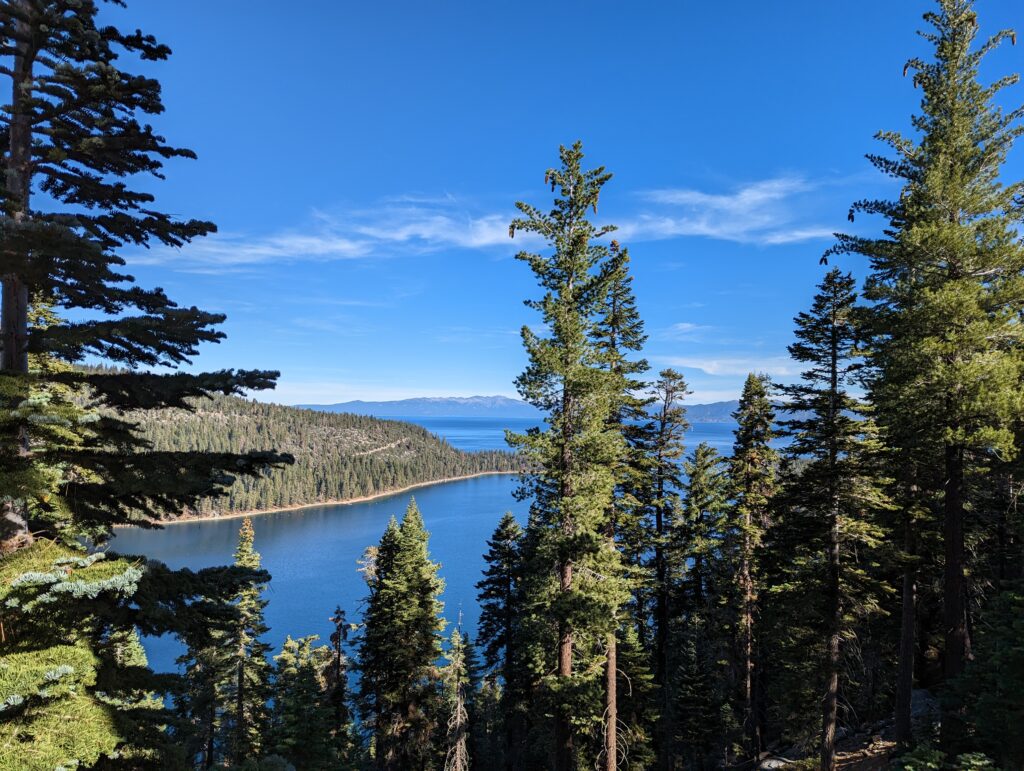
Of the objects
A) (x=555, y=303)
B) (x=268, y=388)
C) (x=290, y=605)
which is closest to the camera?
(x=268, y=388)

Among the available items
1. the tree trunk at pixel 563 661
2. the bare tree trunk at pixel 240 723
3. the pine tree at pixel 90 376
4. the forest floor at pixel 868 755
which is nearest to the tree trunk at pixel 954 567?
the forest floor at pixel 868 755

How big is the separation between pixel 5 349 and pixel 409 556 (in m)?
21.2

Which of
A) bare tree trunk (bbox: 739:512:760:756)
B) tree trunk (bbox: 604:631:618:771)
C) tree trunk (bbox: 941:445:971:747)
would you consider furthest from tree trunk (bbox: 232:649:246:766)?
tree trunk (bbox: 941:445:971:747)

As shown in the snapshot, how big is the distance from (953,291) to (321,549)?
11884 centimetres

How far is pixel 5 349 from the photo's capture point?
6094 mm

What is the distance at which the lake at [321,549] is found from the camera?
68625 mm

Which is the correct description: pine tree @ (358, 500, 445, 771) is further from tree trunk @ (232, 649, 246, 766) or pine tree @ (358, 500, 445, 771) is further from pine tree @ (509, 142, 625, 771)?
pine tree @ (509, 142, 625, 771)

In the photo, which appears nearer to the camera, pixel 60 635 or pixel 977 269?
pixel 60 635

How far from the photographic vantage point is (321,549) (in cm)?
11044

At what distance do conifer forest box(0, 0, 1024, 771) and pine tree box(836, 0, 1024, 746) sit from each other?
8 centimetres

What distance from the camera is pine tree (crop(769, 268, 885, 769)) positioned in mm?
13398

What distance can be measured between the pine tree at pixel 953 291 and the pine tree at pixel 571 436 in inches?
287

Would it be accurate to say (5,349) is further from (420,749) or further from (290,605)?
(290,605)

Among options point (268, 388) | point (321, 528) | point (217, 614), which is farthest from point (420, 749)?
point (321, 528)
